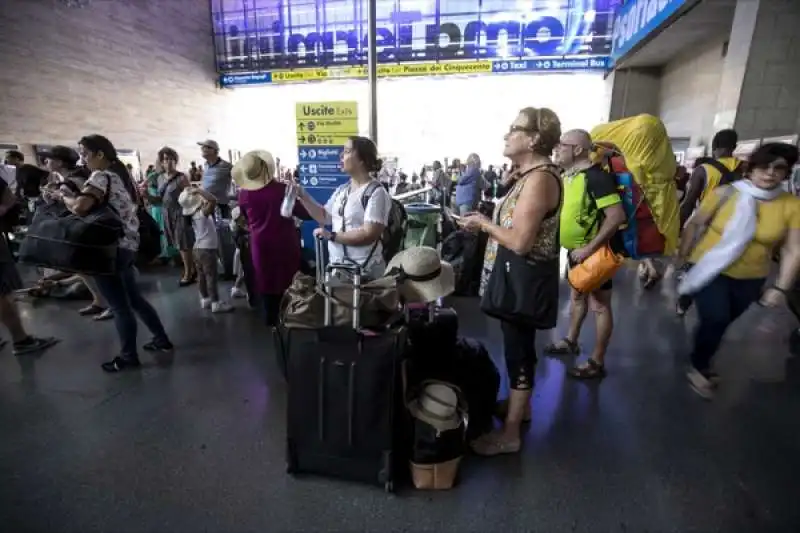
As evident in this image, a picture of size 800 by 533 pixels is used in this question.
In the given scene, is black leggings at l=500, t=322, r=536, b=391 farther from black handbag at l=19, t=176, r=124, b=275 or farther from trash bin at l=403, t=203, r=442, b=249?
trash bin at l=403, t=203, r=442, b=249

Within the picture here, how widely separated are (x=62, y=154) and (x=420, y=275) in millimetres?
2535

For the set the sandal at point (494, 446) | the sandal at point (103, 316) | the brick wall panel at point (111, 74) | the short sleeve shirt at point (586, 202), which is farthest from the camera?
the brick wall panel at point (111, 74)

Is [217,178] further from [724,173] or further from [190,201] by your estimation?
[724,173]

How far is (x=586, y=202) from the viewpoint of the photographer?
240 cm

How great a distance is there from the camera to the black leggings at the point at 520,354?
6.17 feet

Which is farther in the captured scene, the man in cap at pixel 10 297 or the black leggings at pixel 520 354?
the man in cap at pixel 10 297

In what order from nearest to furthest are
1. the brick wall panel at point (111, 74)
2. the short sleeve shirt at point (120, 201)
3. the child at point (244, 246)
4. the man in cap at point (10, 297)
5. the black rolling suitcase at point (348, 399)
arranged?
the black rolling suitcase at point (348, 399) < the short sleeve shirt at point (120, 201) < the man in cap at point (10, 297) < the child at point (244, 246) < the brick wall panel at point (111, 74)

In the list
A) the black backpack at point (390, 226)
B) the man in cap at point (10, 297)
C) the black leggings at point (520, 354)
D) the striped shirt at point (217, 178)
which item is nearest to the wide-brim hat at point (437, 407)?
the black leggings at point (520, 354)

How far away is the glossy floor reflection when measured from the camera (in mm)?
1688

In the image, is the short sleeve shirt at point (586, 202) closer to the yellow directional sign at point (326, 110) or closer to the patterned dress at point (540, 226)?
the patterned dress at point (540, 226)

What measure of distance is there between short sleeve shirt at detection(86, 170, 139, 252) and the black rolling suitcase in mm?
1749

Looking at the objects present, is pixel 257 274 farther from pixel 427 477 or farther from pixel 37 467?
pixel 427 477

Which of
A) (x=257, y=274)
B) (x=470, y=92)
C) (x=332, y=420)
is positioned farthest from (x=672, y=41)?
(x=332, y=420)

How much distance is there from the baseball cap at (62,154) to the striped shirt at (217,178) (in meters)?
1.96
